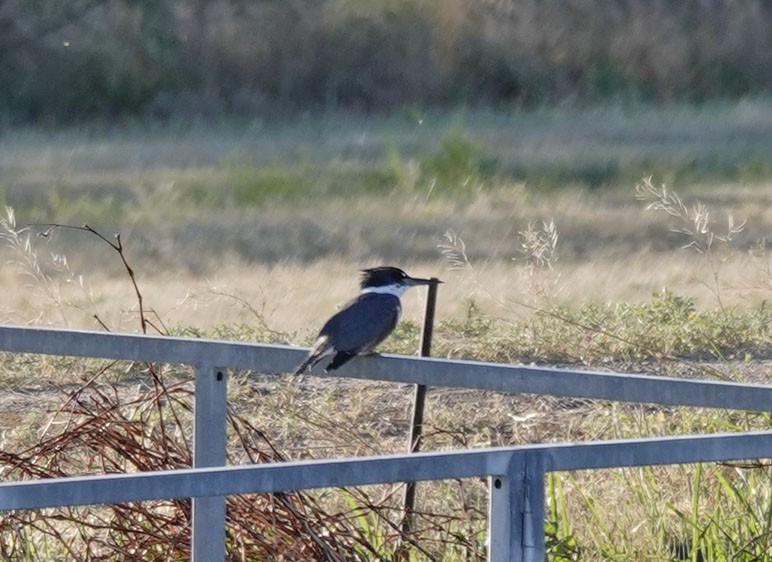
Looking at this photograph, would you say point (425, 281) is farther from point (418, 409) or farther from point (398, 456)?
point (398, 456)

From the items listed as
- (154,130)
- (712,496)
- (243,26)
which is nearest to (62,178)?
(154,130)

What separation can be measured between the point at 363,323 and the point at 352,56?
717 inches

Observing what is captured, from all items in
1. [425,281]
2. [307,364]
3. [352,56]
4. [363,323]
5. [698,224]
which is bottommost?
[307,364]

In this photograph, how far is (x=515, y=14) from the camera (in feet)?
72.3

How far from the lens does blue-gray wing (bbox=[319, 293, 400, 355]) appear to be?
3732mm

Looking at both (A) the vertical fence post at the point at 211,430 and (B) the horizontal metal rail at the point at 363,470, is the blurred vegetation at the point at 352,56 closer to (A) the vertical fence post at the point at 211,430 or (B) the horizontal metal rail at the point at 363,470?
(A) the vertical fence post at the point at 211,430

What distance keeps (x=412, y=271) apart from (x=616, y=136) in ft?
26.8

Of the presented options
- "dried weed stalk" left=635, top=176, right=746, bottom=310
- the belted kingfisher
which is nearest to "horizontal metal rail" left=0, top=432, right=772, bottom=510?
the belted kingfisher

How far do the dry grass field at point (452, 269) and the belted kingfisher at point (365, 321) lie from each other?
21 cm

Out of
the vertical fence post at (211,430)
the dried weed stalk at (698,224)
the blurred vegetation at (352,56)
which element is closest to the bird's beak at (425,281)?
the vertical fence post at (211,430)

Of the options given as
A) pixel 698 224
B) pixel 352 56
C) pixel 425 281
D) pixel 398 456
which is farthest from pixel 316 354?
pixel 352 56

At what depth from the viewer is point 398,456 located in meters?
2.15

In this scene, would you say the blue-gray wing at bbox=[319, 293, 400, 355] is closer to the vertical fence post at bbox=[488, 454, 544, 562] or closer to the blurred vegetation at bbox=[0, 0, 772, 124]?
the vertical fence post at bbox=[488, 454, 544, 562]

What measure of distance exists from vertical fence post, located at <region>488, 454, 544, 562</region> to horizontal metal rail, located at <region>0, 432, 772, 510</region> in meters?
0.01
